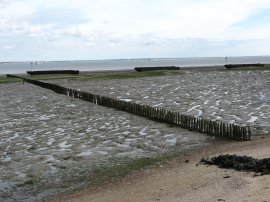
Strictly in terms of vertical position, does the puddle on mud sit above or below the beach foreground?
below

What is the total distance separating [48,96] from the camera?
45406 mm

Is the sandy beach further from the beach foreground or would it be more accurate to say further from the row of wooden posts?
the row of wooden posts

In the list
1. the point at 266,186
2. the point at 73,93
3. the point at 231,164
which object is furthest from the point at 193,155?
the point at 73,93

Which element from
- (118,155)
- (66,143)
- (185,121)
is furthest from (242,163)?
(185,121)

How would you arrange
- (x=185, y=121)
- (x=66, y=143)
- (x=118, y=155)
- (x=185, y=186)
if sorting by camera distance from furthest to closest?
(x=185, y=121), (x=66, y=143), (x=118, y=155), (x=185, y=186)

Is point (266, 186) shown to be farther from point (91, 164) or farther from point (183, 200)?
point (91, 164)

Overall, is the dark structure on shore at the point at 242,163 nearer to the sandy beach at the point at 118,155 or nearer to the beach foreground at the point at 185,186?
the beach foreground at the point at 185,186

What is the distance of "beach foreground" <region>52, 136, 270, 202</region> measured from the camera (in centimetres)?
1109

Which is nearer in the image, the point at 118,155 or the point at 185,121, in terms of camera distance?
the point at 118,155

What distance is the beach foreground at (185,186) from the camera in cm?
1109

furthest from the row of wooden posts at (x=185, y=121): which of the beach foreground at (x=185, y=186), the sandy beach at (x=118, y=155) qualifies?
the beach foreground at (x=185, y=186)

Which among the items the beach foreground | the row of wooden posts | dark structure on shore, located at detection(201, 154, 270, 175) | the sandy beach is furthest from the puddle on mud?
dark structure on shore, located at detection(201, 154, 270, 175)

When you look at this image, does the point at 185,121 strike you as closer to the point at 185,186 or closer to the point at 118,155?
the point at 118,155

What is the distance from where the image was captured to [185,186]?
40.5 feet
